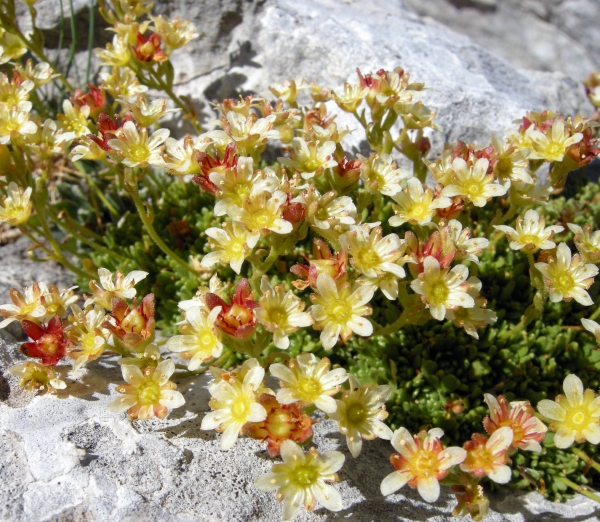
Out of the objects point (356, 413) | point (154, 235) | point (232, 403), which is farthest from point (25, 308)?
point (356, 413)

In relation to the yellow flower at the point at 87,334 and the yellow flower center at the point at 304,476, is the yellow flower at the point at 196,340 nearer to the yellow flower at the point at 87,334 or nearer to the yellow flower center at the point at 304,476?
the yellow flower at the point at 87,334

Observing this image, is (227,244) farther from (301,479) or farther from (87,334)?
(301,479)

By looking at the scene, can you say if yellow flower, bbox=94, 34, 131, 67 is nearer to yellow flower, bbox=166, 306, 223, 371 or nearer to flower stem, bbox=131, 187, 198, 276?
flower stem, bbox=131, 187, 198, 276

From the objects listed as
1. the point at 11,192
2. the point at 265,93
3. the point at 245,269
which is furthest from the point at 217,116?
the point at 11,192

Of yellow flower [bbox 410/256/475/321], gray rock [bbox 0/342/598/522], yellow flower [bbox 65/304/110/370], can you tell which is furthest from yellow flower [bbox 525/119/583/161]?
yellow flower [bbox 65/304/110/370]

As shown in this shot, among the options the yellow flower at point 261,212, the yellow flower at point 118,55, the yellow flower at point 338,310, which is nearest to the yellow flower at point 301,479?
the yellow flower at point 338,310

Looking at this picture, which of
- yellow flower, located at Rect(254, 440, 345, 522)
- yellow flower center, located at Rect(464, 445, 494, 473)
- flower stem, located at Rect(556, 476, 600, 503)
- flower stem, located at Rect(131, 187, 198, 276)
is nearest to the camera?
yellow flower, located at Rect(254, 440, 345, 522)
